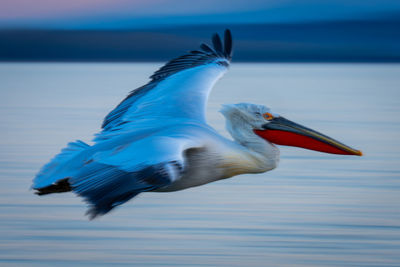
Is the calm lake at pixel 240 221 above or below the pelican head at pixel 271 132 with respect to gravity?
below

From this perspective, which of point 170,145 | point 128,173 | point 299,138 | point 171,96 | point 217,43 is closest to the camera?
point 128,173

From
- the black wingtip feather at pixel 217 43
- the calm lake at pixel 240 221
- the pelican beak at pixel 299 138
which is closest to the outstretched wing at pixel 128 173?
the calm lake at pixel 240 221

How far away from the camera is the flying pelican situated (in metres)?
3.93

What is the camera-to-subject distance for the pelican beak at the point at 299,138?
5363 millimetres

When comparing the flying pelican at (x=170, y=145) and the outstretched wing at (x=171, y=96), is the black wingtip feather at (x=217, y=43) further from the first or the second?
the flying pelican at (x=170, y=145)

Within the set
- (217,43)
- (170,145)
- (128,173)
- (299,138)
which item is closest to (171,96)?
(299,138)

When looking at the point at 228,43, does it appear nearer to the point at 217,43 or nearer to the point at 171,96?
the point at 217,43

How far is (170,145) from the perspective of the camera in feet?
13.9

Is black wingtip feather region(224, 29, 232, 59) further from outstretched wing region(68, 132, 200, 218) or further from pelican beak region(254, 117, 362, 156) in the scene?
outstretched wing region(68, 132, 200, 218)

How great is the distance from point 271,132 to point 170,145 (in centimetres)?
136

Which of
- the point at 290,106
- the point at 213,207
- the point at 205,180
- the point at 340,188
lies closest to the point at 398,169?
the point at 340,188

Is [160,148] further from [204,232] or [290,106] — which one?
[290,106]

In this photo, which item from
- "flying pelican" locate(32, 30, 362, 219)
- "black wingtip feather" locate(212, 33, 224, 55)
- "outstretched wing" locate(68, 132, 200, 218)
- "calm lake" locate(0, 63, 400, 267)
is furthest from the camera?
"black wingtip feather" locate(212, 33, 224, 55)

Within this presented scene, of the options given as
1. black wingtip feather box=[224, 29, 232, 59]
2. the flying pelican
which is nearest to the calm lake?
the flying pelican
